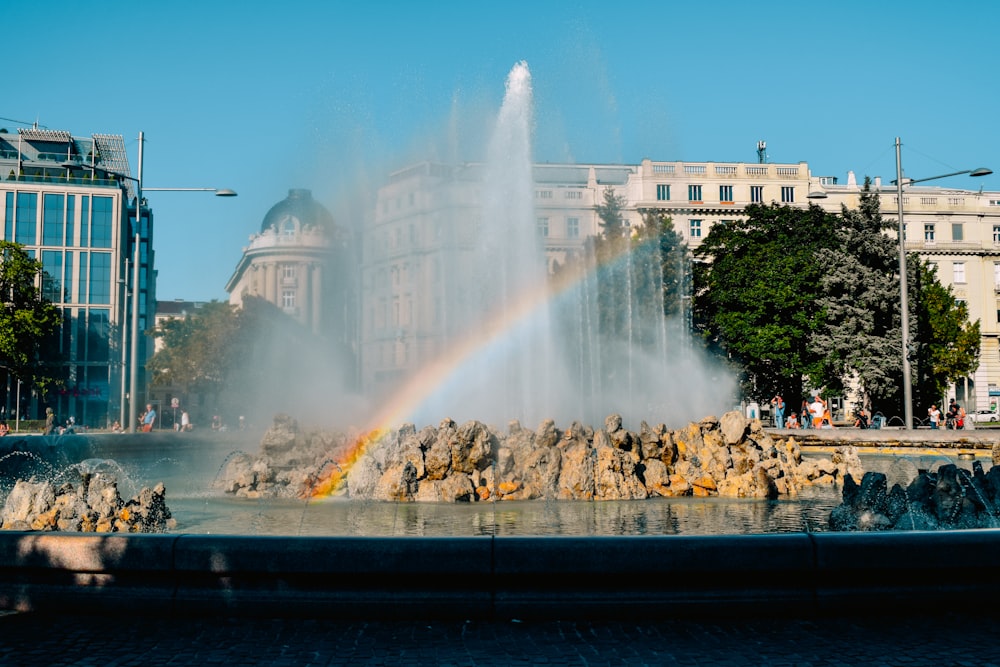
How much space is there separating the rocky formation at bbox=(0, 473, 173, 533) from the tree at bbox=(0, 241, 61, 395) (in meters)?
48.2

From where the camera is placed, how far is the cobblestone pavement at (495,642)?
17.5 feet

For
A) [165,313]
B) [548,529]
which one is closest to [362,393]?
[548,529]

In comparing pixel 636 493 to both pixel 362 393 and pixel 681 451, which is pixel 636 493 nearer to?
pixel 681 451

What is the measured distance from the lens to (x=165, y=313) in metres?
152

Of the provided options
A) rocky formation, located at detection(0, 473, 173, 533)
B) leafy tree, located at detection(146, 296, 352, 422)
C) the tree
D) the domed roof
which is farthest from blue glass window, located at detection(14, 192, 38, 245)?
rocky formation, located at detection(0, 473, 173, 533)

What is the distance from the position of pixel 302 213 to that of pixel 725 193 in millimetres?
34052

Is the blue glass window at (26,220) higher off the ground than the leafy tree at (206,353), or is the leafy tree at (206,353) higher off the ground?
the blue glass window at (26,220)

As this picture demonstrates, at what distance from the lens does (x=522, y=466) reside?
60.5 feet

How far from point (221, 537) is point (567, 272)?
1382 inches

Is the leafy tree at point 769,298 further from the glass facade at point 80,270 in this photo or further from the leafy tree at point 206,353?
the glass facade at point 80,270

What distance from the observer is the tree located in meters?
55.7

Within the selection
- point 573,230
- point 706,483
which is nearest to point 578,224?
point 573,230

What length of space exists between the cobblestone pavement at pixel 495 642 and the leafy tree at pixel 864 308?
4162 cm

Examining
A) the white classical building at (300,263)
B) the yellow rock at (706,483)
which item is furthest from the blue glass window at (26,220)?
the yellow rock at (706,483)
